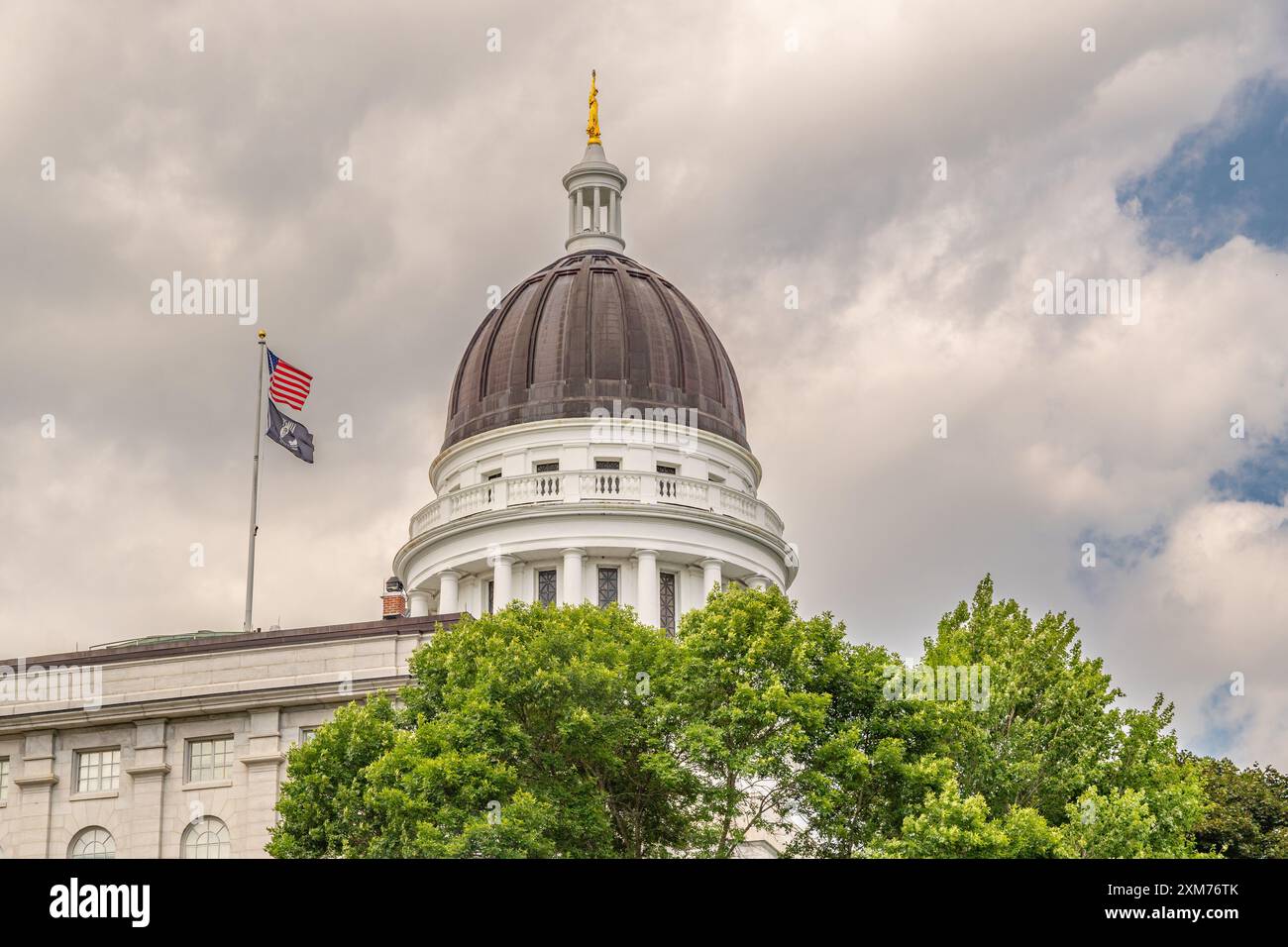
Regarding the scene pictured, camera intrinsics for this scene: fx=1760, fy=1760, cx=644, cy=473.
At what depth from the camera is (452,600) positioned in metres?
71.0

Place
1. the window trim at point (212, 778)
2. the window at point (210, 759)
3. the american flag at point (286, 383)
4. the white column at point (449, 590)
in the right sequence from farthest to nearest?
the white column at point (449, 590) → the american flag at point (286, 383) → the window at point (210, 759) → the window trim at point (212, 778)

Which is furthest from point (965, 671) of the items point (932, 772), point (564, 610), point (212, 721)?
point (212, 721)

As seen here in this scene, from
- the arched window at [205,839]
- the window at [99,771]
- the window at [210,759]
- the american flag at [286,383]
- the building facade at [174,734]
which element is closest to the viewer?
the arched window at [205,839]

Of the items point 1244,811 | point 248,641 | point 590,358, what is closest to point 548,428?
point 590,358

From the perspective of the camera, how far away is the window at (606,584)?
2749 inches

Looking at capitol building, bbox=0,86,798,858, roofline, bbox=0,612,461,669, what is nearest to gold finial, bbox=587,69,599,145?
capitol building, bbox=0,86,798,858

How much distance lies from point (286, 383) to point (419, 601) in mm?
11901

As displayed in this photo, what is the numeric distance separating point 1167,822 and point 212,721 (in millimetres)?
28848

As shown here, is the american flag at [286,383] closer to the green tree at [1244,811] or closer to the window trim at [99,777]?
the window trim at [99,777]

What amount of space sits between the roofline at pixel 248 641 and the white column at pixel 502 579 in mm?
10764

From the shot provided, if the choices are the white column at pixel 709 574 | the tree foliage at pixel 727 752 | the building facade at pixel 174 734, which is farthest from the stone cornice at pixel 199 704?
the white column at pixel 709 574

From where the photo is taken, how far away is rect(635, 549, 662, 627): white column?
2687 inches
